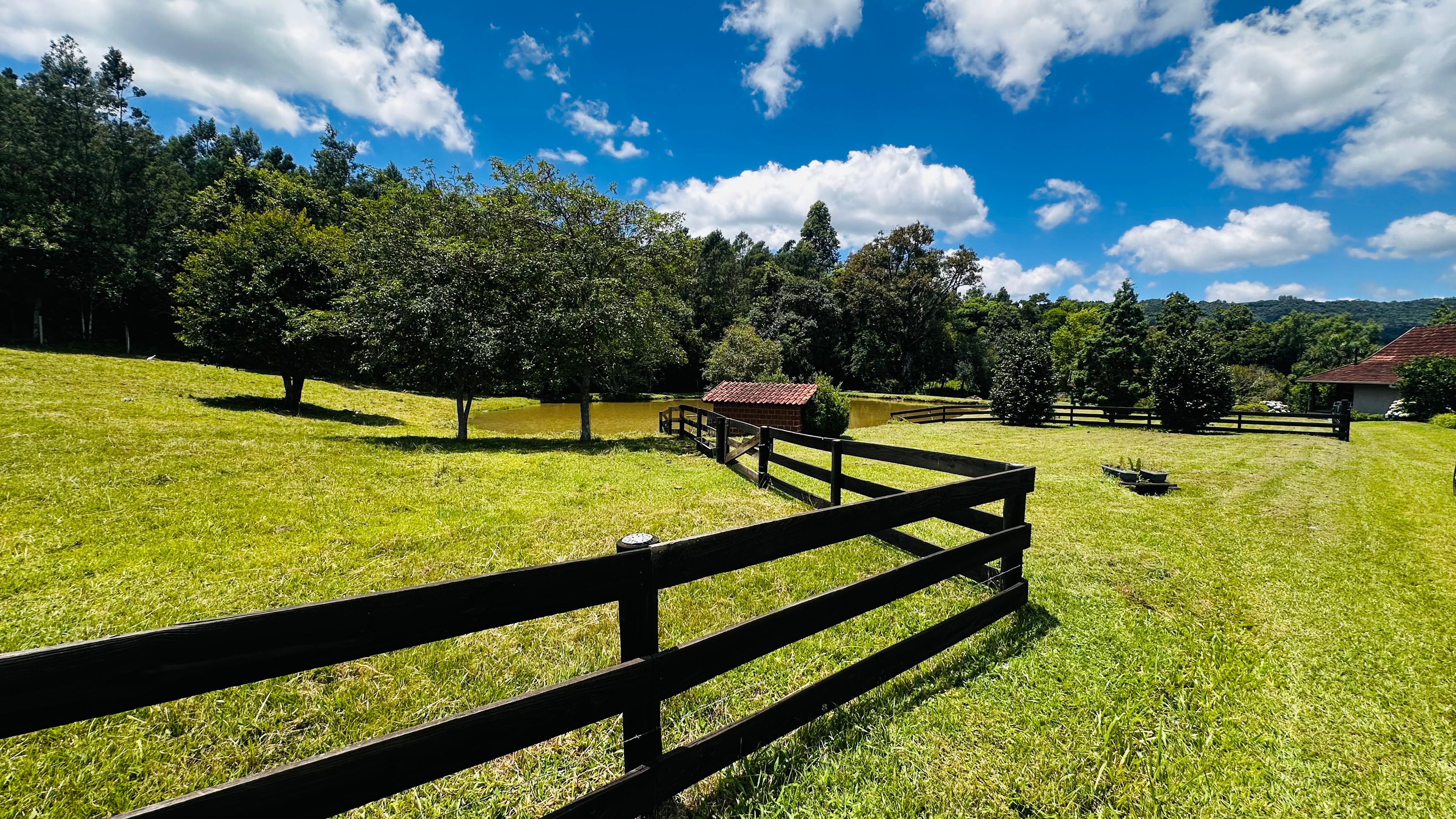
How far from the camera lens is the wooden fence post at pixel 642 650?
229 centimetres

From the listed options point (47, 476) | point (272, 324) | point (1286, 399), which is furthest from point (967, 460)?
point (1286, 399)

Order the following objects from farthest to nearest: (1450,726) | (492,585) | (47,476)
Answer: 1. (47,476)
2. (1450,726)
3. (492,585)

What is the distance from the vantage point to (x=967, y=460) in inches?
207

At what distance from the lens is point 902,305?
54062 mm

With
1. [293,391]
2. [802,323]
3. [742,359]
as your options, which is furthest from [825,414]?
[802,323]

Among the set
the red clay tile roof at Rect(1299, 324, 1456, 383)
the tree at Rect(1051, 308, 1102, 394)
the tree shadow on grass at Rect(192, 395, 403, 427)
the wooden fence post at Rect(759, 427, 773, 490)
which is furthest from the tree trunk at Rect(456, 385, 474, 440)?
the red clay tile roof at Rect(1299, 324, 1456, 383)

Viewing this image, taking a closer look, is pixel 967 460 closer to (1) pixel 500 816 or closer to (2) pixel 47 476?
(1) pixel 500 816

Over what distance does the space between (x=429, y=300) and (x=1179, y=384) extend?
28.9m

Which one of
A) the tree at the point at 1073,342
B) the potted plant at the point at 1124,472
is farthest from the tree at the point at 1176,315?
the potted plant at the point at 1124,472

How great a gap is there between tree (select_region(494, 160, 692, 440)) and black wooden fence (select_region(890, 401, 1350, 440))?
55.4ft

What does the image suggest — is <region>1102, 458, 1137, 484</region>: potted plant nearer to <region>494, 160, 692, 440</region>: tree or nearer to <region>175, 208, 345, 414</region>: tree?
<region>494, 160, 692, 440</region>: tree

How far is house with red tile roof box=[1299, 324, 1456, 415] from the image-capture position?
27.3 m

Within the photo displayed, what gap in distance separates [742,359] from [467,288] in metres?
24.3

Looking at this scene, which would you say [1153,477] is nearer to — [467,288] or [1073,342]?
[467,288]
